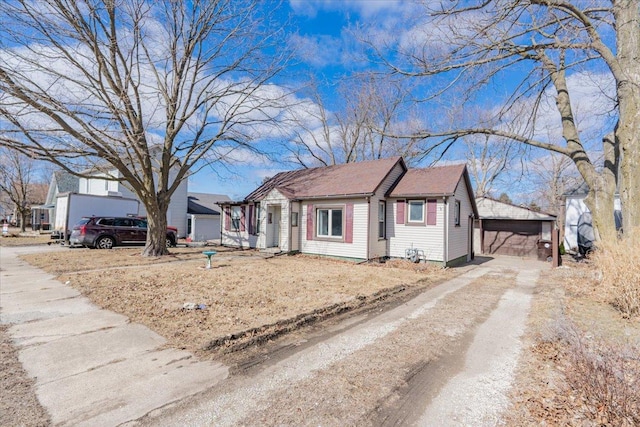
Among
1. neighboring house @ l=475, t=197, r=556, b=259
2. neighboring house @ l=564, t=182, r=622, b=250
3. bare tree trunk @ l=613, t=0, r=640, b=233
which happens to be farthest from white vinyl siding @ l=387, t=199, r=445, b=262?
neighboring house @ l=564, t=182, r=622, b=250

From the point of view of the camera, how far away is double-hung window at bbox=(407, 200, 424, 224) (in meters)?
12.9

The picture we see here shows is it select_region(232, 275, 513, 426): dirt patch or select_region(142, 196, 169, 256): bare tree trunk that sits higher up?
select_region(142, 196, 169, 256): bare tree trunk

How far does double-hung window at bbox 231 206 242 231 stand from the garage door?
607 inches

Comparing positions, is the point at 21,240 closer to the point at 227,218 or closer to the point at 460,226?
the point at 227,218

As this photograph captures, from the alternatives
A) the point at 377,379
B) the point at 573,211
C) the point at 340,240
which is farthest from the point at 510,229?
the point at 377,379

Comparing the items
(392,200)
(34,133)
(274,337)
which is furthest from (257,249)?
(274,337)

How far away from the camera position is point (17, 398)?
9.25ft

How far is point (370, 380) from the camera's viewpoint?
3266 mm

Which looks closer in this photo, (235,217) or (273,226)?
(273,226)

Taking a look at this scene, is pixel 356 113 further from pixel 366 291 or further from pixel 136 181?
Answer: pixel 366 291

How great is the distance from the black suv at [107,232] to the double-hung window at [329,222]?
1027 centimetres

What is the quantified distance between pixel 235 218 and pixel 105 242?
662 centimetres

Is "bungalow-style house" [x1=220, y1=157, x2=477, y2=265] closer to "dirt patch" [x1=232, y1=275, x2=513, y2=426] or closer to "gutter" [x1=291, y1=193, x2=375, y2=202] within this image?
"gutter" [x1=291, y1=193, x2=375, y2=202]

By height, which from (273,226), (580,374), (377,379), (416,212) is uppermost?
(416,212)
